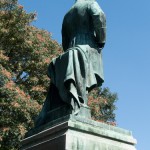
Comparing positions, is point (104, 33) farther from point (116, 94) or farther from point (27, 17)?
point (116, 94)

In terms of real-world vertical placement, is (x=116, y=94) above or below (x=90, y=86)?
above

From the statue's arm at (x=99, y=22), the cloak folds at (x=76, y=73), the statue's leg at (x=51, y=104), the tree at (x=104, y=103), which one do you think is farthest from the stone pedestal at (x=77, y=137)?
the tree at (x=104, y=103)

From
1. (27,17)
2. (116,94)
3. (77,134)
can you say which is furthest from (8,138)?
(116,94)

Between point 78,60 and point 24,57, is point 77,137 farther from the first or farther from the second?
point 24,57

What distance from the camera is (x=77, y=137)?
212 inches

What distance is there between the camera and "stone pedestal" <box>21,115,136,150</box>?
5344 millimetres

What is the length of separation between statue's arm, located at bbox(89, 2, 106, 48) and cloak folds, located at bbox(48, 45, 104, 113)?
0.25 m

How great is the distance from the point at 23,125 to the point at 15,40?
4603 mm

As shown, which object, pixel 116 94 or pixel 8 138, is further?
pixel 116 94

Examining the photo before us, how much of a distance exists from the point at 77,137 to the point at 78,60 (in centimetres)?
145

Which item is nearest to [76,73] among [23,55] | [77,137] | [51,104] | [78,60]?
[78,60]

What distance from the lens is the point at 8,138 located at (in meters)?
14.5

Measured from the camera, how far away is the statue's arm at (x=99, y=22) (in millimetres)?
6676

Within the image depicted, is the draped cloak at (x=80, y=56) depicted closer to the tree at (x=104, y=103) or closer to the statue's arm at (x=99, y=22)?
the statue's arm at (x=99, y=22)
